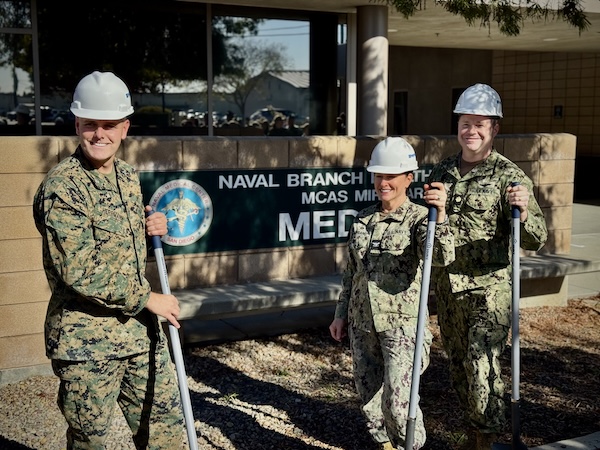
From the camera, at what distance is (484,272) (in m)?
4.17

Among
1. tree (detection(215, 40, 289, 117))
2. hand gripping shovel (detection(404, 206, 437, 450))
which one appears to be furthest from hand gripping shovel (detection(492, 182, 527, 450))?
tree (detection(215, 40, 289, 117))

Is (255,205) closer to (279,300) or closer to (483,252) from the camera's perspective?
(279,300)

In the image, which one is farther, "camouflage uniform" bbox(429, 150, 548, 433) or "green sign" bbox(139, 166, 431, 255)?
"green sign" bbox(139, 166, 431, 255)

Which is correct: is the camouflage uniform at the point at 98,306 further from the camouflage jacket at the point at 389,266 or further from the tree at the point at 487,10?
the tree at the point at 487,10

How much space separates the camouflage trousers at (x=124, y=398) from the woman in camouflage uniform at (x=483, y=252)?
1.55 meters

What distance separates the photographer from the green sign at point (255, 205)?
235 inches

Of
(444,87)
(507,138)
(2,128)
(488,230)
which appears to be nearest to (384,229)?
(488,230)

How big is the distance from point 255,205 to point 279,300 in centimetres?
80

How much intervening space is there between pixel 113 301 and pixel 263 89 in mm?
8144

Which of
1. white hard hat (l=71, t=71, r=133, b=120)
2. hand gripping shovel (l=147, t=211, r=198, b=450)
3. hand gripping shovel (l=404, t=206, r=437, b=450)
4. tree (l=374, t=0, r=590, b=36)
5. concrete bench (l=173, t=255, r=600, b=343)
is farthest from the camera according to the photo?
concrete bench (l=173, t=255, r=600, b=343)

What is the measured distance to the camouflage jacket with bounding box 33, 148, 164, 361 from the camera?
3055mm

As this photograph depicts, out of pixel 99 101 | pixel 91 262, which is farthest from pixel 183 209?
pixel 91 262

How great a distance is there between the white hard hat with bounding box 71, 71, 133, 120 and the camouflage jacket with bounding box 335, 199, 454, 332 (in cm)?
137

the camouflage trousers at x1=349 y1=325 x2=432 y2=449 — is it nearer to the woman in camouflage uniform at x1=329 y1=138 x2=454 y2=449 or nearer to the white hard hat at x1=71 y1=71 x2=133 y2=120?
the woman in camouflage uniform at x1=329 y1=138 x2=454 y2=449
